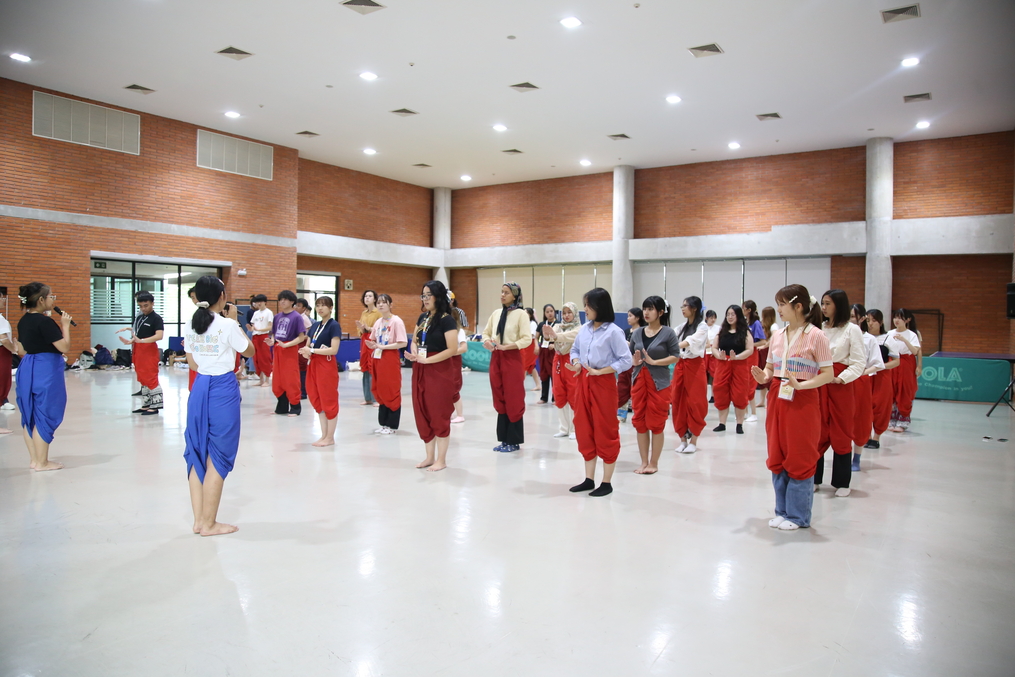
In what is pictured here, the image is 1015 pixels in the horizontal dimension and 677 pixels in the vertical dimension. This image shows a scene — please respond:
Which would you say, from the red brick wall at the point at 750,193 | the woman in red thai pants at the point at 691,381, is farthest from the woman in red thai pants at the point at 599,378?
the red brick wall at the point at 750,193

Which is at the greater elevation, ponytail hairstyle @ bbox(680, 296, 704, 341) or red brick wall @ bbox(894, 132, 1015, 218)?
red brick wall @ bbox(894, 132, 1015, 218)

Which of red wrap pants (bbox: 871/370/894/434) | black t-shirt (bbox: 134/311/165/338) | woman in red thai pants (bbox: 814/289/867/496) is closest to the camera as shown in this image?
woman in red thai pants (bbox: 814/289/867/496)

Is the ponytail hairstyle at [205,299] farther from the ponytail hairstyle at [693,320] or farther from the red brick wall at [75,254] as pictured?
the red brick wall at [75,254]

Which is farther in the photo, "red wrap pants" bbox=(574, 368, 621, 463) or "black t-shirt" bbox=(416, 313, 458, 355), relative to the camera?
"black t-shirt" bbox=(416, 313, 458, 355)

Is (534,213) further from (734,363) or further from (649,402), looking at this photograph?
(649,402)

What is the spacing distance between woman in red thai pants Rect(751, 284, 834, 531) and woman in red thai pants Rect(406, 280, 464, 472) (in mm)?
2556

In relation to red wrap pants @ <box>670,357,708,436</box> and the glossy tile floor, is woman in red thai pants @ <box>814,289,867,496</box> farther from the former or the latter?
red wrap pants @ <box>670,357,708,436</box>

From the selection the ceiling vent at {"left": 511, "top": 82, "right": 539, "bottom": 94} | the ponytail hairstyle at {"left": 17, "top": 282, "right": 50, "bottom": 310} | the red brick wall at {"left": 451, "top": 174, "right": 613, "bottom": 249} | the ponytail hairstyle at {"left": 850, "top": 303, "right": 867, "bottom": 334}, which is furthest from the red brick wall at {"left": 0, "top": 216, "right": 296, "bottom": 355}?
the ponytail hairstyle at {"left": 850, "top": 303, "right": 867, "bottom": 334}

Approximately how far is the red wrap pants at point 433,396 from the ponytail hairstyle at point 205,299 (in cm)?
194

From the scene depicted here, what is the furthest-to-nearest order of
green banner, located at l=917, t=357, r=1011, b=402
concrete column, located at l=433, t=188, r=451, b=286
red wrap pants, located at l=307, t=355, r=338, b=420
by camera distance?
concrete column, located at l=433, t=188, r=451, b=286 → green banner, located at l=917, t=357, r=1011, b=402 → red wrap pants, located at l=307, t=355, r=338, b=420

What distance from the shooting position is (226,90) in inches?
478

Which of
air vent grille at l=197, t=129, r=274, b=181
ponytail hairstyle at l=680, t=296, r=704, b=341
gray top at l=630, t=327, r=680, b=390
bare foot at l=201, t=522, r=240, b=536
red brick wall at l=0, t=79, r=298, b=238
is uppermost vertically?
air vent grille at l=197, t=129, r=274, b=181

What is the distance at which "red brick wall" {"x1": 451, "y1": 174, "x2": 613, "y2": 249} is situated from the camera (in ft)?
60.3

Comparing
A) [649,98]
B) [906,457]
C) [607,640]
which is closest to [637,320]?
[906,457]
